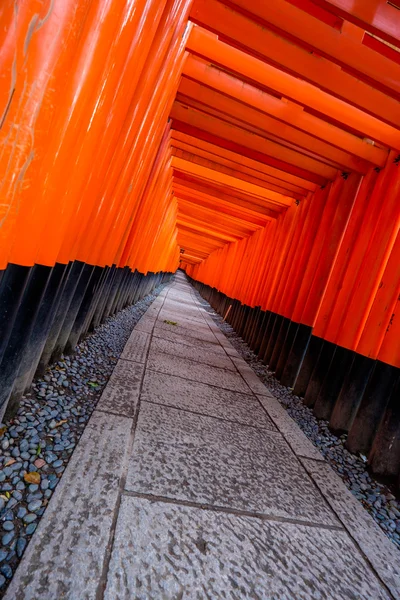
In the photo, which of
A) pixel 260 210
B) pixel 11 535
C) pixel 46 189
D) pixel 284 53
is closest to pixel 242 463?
pixel 11 535

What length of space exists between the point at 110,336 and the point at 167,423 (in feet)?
7.98

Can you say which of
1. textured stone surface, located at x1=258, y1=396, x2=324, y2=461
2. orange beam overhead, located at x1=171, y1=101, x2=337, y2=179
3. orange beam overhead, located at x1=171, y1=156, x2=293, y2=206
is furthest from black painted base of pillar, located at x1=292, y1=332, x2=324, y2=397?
orange beam overhead, located at x1=171, y1=156, x2=293, y2=206

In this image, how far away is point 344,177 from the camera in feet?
18.9

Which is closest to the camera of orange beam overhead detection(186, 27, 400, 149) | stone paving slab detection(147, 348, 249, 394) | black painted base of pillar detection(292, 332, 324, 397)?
stone paving slab detection(147, 348, 249, 394)

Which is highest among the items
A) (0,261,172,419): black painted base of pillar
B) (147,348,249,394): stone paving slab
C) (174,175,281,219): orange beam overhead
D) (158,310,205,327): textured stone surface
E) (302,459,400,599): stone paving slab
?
(174,175,281,219): orange beam overhead

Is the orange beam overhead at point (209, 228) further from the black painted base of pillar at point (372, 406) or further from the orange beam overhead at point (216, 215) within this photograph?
the black painted base of pillar at point (372, 406)

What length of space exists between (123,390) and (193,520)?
1.44 metres

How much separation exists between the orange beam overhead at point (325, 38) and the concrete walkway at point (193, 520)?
4009mm

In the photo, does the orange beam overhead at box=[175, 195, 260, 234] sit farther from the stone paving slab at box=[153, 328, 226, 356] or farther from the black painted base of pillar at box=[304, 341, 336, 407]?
the black painted base of pillar at box=[304, 341, 336, 407]

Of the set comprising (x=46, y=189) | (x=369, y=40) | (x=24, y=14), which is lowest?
(x=46, y=189)

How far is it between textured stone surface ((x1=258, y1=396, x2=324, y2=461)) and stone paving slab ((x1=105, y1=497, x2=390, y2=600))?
1.06 meters

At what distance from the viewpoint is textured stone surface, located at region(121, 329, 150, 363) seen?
3.93 metres

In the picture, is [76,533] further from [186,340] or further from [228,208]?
[228,208]

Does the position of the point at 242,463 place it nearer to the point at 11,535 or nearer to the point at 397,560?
the point at 397,560
